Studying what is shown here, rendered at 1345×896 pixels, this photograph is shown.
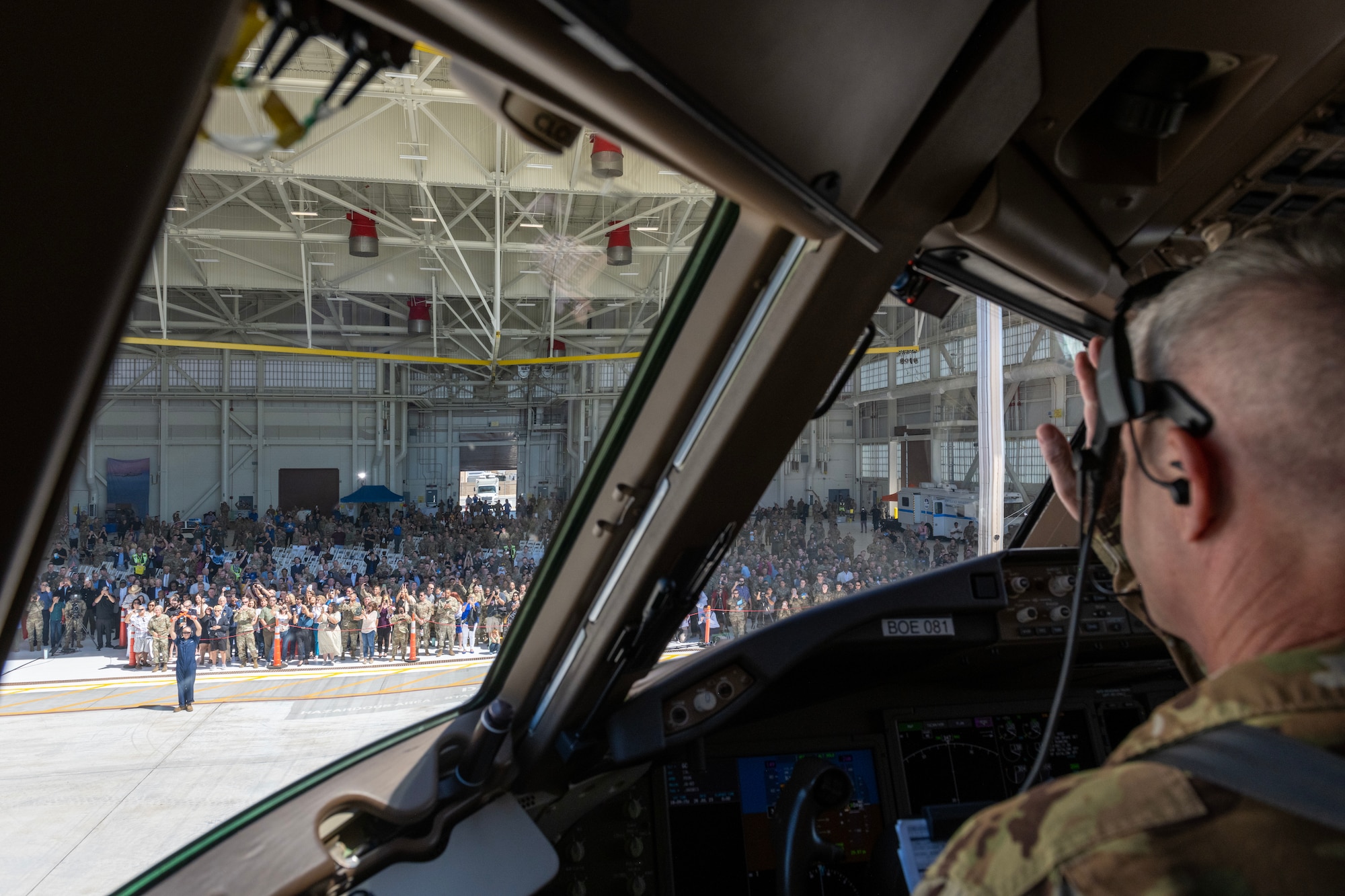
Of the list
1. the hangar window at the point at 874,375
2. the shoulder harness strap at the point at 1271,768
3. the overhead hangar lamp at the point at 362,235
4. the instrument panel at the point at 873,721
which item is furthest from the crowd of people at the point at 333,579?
the shoulder harness strap at the point at 1271,768

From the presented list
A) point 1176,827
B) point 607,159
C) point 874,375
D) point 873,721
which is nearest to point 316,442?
point 607,159

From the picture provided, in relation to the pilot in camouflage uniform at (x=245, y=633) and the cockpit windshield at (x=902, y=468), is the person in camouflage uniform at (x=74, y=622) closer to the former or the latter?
the pilot in camouflage uniform at (x=245, y=633)

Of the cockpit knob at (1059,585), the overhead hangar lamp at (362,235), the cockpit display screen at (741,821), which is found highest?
the overhead hangar lamp at (362,235)

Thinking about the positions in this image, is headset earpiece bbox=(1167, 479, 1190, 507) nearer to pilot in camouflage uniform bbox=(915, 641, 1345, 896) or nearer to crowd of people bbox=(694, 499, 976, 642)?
pilot in camouflage uniform bbox=(915, 641, 1345, 896)

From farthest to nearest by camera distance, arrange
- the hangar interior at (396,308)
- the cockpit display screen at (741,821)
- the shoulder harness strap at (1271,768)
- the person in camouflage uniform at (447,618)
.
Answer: the cockpit display screen at (741,821)
the person in camouflage uniform at (447,618)
the hangar interior at (396,308)
the shoulder harness strap at (1271,768)

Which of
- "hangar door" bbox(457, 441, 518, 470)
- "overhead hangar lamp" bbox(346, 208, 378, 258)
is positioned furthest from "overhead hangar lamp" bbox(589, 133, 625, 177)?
"hangar door" bbox(457, 441, 518, 470)

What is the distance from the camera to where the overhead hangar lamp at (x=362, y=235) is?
3.43ft

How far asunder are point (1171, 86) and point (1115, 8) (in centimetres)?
26

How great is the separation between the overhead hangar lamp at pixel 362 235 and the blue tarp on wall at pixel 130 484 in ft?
1.18

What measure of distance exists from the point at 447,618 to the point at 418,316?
2.37 ft

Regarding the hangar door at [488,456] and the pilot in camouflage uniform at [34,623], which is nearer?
the pilot in camouflage uniform at [34,623]

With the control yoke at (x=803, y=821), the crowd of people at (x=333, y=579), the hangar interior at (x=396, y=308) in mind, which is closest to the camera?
the hangar interior at (x=396, y=308)

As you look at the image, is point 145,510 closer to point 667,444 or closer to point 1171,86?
point 667,444

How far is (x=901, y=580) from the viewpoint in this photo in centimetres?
217
